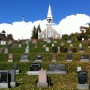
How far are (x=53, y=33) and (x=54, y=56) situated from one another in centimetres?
9567

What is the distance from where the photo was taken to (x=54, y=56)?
47906mm

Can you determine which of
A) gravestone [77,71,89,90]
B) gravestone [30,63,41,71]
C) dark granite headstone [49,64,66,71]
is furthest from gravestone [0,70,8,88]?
gravestone [30,63,41,71]

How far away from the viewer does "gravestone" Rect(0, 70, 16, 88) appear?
93.2ft

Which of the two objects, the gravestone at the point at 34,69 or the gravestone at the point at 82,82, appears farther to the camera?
the gravestone at the point at 34,69

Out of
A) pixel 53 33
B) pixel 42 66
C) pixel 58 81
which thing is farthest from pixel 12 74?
pixel 53 33

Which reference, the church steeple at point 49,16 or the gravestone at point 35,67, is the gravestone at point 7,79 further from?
the church steeple at point 49,16

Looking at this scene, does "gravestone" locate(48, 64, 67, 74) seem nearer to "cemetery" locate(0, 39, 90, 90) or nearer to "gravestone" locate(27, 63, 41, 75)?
"cemetery" locate(0, 39, 90, 90)

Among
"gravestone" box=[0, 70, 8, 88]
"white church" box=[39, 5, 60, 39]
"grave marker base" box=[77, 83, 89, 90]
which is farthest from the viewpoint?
"white church" box=[39, 5, 60, 39]

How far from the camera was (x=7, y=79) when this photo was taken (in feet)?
93.8

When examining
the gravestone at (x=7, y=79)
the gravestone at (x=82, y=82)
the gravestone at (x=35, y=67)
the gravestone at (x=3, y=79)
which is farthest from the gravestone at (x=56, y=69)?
the gravestone at (x=3, y=79)

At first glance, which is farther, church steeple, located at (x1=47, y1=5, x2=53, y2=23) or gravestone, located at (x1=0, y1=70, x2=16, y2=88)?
church steeple, located at (x1=47, y1=5, x2=53, y2=23)

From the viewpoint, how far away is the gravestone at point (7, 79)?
28406 mm

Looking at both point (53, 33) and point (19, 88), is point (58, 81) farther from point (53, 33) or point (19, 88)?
point (53, 33)

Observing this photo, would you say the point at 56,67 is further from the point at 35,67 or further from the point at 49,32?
the point at 49,32
